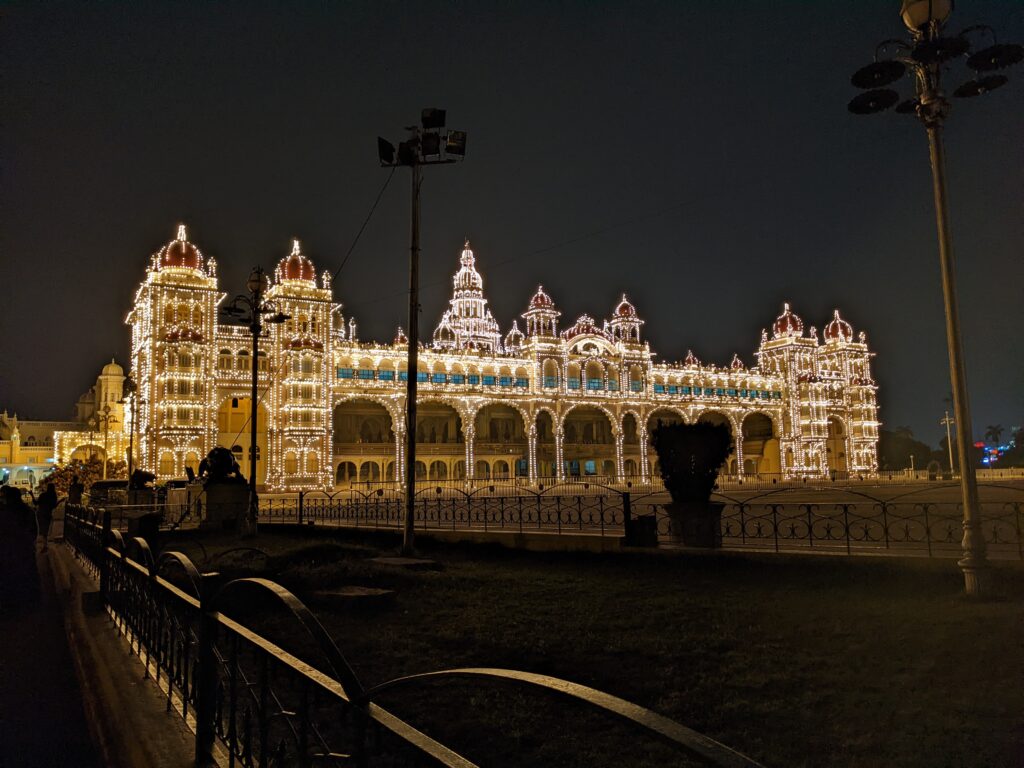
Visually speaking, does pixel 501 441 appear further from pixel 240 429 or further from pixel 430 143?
pixel 430 143

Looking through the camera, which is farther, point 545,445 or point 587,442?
point 587,442

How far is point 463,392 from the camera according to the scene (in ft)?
176

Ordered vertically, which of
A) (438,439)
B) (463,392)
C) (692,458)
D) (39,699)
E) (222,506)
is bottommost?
(39,699)

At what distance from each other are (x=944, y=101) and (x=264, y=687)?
9.80m

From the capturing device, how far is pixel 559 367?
58906mm

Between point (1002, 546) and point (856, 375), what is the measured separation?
69.3 meters

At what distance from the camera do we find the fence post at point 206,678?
3.69m

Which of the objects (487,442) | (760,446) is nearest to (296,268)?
(487,442)

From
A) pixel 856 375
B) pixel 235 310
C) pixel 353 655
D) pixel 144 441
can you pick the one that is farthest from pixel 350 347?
pixel 856 375

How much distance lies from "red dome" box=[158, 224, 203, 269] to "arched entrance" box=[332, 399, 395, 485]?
521 inches

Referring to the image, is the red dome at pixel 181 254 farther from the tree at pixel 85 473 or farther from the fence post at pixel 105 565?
the fence post at pixel 105 565

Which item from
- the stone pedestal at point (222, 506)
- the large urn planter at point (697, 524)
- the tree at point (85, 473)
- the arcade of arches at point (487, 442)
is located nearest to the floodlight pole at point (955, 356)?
the large urn planter at point (697, 524)

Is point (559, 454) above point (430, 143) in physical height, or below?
below

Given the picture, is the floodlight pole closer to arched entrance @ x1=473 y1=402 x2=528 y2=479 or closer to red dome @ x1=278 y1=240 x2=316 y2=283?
red dome @ x1=278 y1=240 x2=316 y2=283
